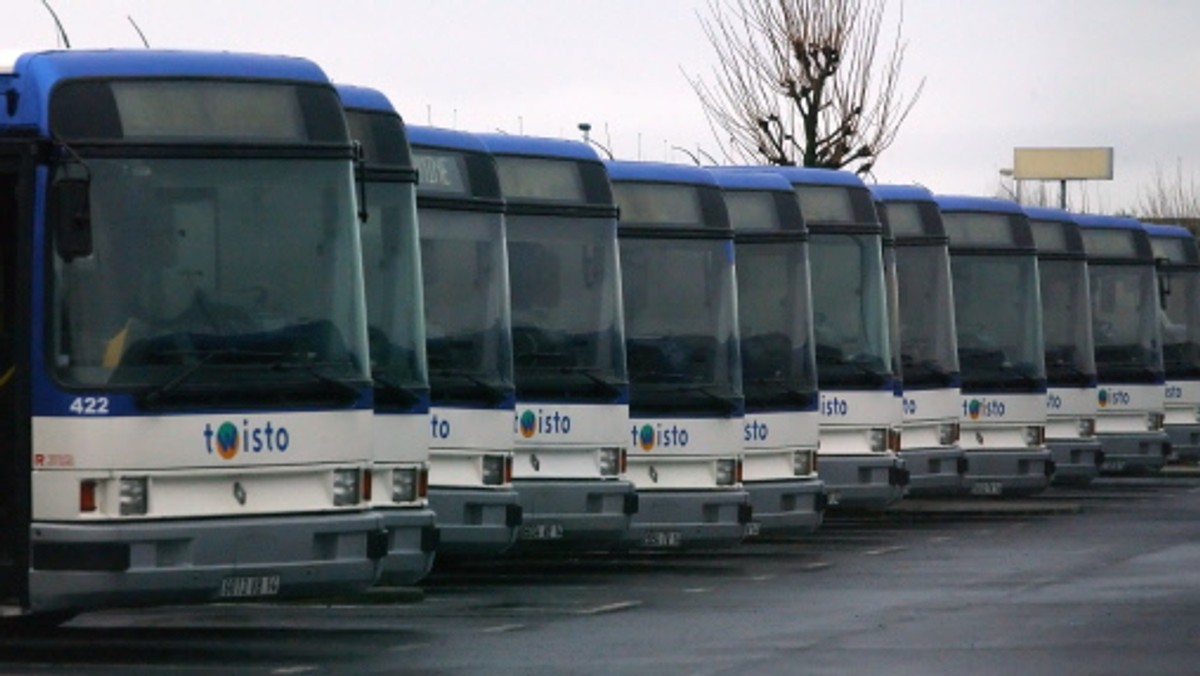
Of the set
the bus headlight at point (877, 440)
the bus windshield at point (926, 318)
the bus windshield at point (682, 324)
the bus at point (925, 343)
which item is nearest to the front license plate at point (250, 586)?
→ the bus windshield at point (682, 324)

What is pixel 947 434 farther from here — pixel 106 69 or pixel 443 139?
pixel 106 69

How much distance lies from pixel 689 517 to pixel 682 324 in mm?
1496

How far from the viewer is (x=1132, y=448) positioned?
35.8 meters

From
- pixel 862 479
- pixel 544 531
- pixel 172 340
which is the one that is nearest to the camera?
pixel 172 340

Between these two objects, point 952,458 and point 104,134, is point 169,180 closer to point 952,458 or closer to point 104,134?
point 104,134

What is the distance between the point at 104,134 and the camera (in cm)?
1568

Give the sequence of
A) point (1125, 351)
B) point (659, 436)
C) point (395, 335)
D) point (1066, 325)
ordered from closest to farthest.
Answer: point (395, 335), point (659, 436), point (1066, 325), point (1125, 351)

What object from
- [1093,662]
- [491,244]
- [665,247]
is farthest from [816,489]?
[1093,662]

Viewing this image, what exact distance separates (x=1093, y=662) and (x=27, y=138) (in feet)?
18.9

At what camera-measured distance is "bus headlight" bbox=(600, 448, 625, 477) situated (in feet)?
71.7

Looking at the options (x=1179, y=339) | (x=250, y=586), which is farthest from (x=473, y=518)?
(x=1179, y=339)

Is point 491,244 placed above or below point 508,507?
above

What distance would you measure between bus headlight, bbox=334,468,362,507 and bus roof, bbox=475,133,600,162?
608cm

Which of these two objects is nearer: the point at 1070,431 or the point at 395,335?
the point at 395,335
